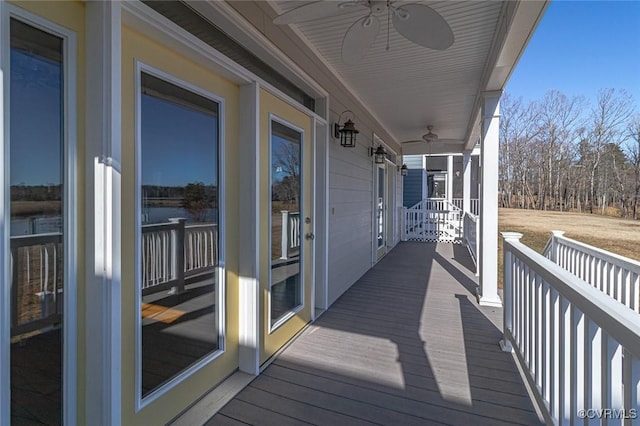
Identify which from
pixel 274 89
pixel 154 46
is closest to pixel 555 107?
pixel 274 89

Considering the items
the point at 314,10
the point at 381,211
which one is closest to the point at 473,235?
the point at 381,211

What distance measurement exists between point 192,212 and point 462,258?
6.38 meters

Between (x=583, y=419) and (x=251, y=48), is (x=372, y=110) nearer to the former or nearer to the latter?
(x=251, y=48)

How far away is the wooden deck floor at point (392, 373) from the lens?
6.32ft

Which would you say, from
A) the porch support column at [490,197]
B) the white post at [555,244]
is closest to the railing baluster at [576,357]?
the porch support column at [490,197]

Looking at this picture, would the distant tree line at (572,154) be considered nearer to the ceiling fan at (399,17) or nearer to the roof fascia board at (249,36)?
the roof fascia board at (249,36)

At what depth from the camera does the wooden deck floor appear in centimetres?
193

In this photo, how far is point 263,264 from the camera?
2498 millimetres

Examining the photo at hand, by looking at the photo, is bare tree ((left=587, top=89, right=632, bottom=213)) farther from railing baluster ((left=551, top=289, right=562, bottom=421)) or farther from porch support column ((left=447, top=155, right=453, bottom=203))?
railing baluster ((left=551, top=289, right=562, bottom=421))

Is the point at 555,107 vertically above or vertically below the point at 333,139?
above

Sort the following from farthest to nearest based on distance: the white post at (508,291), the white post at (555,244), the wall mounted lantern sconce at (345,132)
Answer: the white post at (555,244), the wall mounted lantern sconce at (345,132), the white post at (508,291)

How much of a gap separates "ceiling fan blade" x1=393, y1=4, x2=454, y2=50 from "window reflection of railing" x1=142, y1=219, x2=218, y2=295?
63.6 inches

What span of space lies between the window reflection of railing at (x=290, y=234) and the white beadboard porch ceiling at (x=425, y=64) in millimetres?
1646

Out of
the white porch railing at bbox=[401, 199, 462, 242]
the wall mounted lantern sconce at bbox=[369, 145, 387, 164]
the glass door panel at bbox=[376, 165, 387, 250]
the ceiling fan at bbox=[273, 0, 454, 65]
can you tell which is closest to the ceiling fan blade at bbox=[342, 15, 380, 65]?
the ceiling fan at bbox=[273, 0, 454, 65]
